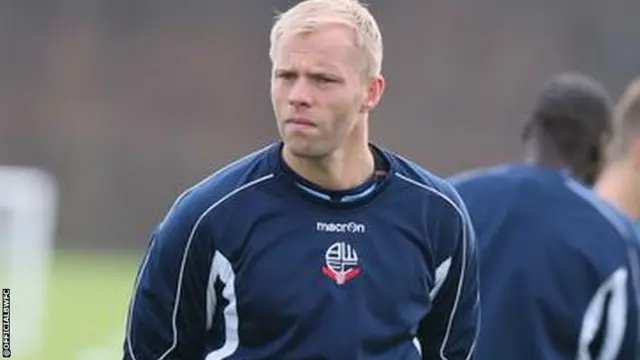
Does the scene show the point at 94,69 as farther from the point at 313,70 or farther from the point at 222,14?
the point at 313,70

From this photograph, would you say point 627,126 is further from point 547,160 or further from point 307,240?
point 307,240

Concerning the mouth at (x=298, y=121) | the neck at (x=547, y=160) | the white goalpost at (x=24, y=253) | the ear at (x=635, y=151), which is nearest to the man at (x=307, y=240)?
the mouth at (x=298, y=121)

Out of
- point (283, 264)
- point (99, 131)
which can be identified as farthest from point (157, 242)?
point (99, 131)

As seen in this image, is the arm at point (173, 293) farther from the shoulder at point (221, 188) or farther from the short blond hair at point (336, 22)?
the short blond hair at point (336, 22)

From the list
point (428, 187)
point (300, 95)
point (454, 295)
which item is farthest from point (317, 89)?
point (454, 295)

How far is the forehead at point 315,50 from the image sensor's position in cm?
530

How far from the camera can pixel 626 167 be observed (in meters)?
7.24

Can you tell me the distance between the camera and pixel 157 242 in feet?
17.7

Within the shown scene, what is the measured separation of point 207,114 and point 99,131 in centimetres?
155

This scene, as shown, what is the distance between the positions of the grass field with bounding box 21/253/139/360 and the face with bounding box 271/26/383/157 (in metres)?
9.20

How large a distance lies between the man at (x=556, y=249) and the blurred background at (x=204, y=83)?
21819mm

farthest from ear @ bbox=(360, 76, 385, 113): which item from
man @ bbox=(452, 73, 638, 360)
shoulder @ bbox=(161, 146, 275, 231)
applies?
man @ bbox=(452, 73, 638, 360)

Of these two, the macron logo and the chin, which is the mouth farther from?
the macron logo

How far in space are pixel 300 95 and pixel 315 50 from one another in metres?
0.13
